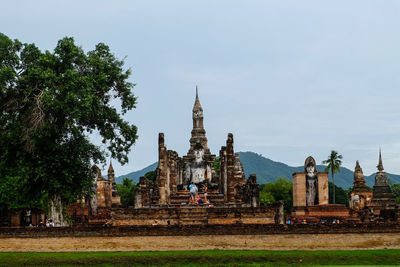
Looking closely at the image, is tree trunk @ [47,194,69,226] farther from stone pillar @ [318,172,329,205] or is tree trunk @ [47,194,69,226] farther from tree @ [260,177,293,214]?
tree @ [260,177,293,214]

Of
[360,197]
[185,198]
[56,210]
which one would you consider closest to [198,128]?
[185,198]

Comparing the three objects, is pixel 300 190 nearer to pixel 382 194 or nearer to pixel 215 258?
pixel 382 194

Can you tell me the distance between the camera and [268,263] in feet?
68.7

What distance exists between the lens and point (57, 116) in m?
27.2

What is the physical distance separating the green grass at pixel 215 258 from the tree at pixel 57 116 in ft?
18.1

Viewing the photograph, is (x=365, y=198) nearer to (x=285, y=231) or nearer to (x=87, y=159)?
(x=285, y=231)

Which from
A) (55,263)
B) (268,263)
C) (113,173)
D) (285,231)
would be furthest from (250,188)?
(113,173)

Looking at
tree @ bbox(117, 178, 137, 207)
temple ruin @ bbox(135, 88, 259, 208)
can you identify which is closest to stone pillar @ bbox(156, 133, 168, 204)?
temple ruin @ bbox(135, 88, 259, 208)

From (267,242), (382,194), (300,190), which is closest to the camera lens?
(267,242)

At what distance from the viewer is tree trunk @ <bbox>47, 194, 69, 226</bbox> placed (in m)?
27.9

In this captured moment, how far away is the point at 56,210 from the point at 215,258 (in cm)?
1035

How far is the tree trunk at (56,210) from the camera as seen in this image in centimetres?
2791

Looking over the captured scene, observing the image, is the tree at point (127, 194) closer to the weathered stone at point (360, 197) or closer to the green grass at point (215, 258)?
the weathered stone at point (360, 197)

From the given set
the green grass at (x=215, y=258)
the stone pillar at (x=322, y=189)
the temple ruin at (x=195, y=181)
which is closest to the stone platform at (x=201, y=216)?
the green grass at (x=215, y=258)
